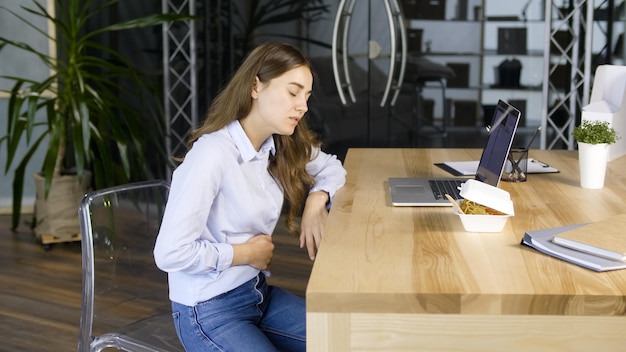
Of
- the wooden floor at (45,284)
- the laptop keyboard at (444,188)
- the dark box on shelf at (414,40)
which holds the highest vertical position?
the dark box on shelf at (414,40)

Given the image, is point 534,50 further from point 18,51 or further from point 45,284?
point 18,51

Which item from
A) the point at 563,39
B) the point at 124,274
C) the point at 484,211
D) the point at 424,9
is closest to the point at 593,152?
the point at 484,211

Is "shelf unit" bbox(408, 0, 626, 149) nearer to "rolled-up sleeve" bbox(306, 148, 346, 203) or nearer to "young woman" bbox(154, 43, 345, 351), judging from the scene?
"rolled-up sleeve" bbox(306, 148, 346, 203)

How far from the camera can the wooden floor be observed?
145 inches

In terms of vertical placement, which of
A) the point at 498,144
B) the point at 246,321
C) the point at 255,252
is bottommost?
the point at 246,321

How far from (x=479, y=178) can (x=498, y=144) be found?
0.74ft

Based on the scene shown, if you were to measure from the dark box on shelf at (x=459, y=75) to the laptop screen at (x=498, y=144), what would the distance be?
2.64 meters

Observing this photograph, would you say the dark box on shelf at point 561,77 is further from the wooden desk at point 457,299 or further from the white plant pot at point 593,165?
the wooden desk at point 457,299

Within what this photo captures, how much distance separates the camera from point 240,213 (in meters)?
2.22

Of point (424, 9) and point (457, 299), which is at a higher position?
point (424, 9)

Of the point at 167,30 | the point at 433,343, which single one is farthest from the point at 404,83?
the point at 433,343

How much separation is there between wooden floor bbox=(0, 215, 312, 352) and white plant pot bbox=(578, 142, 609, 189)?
184 cm

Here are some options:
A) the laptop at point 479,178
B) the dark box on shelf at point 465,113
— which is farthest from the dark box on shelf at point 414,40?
the laptop at point 479,178

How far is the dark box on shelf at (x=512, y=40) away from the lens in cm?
523
